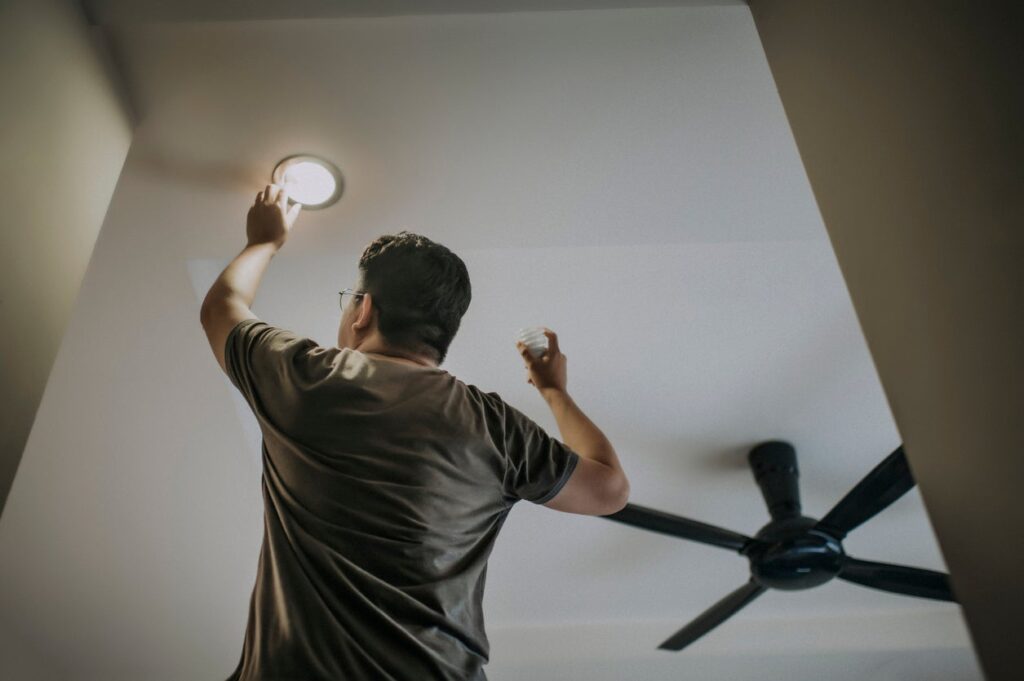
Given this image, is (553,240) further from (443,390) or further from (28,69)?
(28,69)

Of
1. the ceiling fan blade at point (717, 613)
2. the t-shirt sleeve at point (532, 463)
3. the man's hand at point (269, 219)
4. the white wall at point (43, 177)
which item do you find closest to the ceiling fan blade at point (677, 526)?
the ceiling fan blade at point (717, 613)

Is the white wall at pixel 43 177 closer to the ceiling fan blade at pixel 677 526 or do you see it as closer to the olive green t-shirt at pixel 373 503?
the olive green t-shirt at pixel 373 503

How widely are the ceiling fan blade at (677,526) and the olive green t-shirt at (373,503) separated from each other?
3.76ft

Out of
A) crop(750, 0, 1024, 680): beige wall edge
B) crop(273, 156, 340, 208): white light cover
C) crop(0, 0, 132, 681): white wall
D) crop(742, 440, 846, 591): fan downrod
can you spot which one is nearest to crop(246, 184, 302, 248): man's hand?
crop(273, 156, 340, 208): white light cover

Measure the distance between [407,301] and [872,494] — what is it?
145 cm

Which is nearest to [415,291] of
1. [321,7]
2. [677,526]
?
[321,7]

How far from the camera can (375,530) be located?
0.82m

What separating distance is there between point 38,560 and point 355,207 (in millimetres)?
1875

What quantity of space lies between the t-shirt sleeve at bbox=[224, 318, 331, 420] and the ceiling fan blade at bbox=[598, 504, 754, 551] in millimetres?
1333

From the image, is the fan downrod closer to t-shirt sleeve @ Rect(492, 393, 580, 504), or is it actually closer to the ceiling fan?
the ceiling fan

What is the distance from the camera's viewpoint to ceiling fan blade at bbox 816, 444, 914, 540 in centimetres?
179

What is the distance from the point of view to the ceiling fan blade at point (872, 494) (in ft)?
5.86

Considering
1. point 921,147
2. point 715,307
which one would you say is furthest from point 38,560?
point 921,147

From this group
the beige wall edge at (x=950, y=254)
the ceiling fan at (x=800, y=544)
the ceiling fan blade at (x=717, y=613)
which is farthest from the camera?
the ceiling fan blade at (x=717, y=613)
